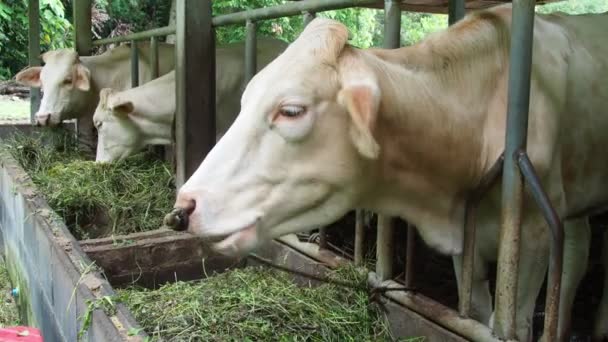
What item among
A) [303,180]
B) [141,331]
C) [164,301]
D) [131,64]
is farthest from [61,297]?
[131,64]

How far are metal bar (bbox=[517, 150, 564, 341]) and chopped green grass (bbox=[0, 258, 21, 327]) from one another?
3783mm

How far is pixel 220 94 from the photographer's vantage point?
562cm

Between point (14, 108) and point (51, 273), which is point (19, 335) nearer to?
point (51, 273)

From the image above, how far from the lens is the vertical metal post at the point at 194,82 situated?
4340 mm

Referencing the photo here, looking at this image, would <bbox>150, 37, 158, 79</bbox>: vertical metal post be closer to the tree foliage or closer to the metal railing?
the metal railing

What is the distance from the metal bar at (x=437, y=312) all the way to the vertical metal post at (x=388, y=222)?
0.06 m

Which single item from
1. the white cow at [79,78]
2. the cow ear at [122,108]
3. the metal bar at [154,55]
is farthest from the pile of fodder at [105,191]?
the metal bar at [154,55]

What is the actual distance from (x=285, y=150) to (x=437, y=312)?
1.01 metres

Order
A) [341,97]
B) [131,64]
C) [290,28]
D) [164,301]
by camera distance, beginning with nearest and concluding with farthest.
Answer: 1. [341,97]
2. [164,301]
3. [131,64]
4. [290,28]

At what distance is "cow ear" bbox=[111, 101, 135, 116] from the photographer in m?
5.25

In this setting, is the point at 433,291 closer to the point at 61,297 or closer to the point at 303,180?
the point at 303,180

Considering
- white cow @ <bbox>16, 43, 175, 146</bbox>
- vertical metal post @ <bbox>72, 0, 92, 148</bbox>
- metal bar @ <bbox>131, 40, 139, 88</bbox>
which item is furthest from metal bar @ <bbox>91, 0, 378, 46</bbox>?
vertical metal post @ <bbox>72, 0, 92, 148</bbox>

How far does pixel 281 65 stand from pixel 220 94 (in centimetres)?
341

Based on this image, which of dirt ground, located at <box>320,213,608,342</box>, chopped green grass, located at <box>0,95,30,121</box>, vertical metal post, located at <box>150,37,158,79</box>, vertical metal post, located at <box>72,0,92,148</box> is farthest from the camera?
chopped green grass, located at <box>0,95,30,121</box>
